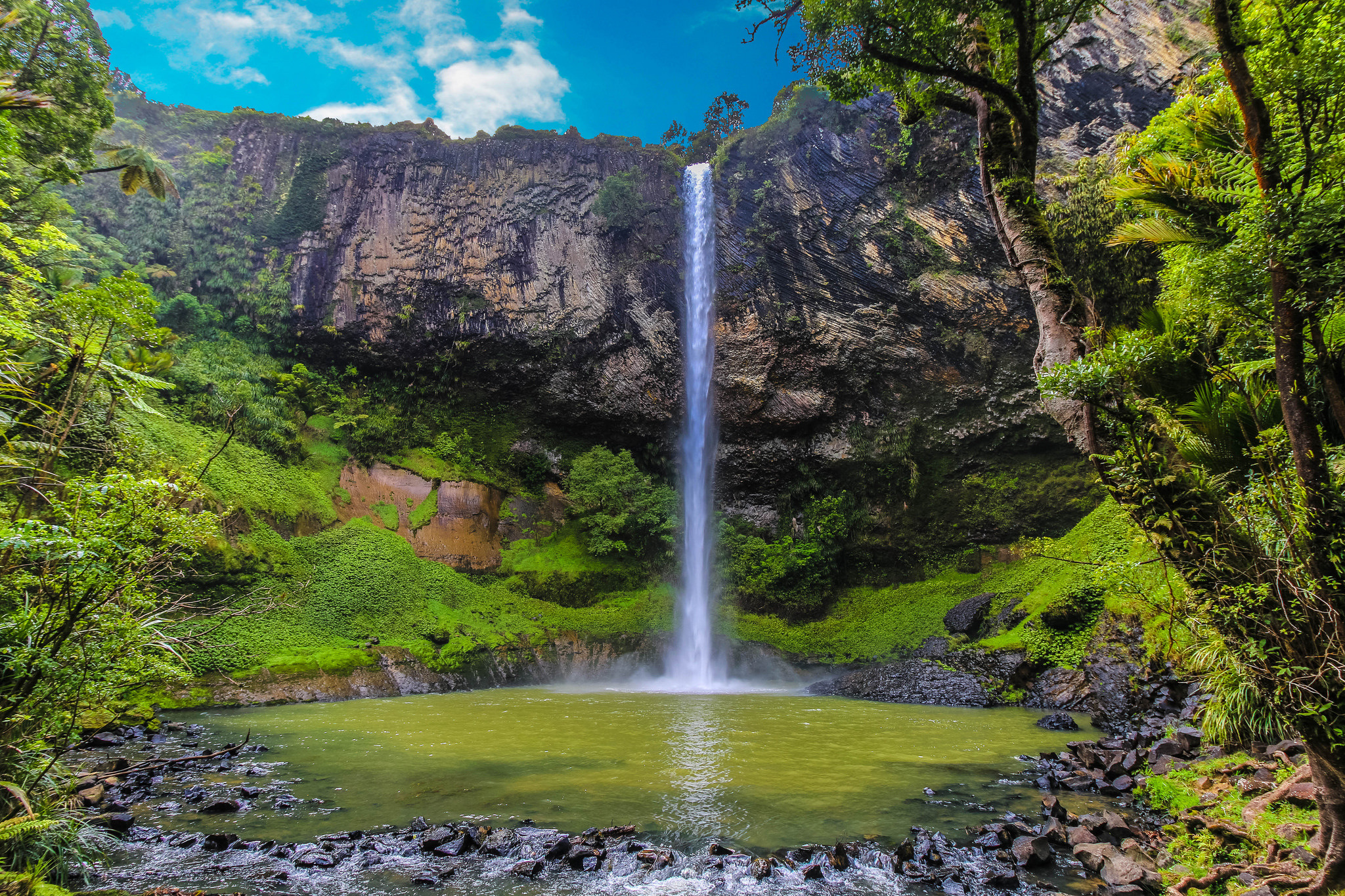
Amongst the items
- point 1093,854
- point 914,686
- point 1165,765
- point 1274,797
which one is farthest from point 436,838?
point 914,686

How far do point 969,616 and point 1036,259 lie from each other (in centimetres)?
1211

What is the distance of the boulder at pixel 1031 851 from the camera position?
Answer: 3.86 metres

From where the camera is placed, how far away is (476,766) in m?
6.39

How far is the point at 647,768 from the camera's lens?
6.26 meters

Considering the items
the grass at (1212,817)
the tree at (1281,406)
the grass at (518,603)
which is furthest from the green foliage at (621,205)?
the grass at (1212,817)

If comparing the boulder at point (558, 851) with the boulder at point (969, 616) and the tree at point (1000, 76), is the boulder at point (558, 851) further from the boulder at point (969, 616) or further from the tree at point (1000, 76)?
the boulder at point (969, 616)

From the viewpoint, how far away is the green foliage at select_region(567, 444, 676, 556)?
1823 centimetres

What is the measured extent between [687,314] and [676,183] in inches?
198

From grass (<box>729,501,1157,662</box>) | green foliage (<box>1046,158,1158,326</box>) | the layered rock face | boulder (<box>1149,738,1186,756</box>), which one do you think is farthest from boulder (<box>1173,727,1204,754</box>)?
the layered rock face

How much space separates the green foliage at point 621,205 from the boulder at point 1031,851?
61.0 ft

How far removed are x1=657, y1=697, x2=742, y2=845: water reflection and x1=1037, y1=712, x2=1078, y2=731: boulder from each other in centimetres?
466

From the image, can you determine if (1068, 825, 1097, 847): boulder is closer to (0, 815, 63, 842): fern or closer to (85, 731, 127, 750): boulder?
(0, 815, 63, 842): fern

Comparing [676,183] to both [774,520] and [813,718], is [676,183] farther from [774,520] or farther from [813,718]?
[813,718]

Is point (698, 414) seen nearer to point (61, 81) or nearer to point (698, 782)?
point (698, 782)
